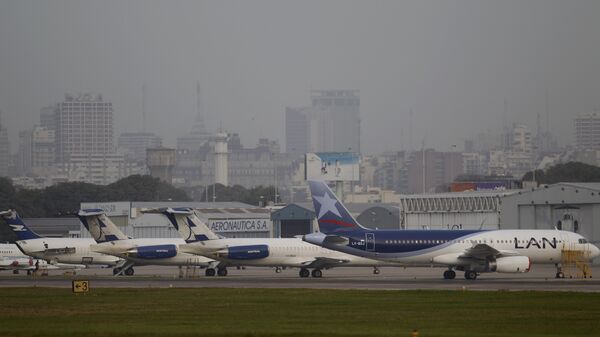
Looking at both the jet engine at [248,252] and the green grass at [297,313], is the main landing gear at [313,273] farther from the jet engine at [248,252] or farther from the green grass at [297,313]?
the green grass at [297,313]

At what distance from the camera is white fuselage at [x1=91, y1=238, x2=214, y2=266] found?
102938 mm

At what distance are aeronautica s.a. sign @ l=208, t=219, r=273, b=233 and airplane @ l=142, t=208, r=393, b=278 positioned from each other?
156 feet

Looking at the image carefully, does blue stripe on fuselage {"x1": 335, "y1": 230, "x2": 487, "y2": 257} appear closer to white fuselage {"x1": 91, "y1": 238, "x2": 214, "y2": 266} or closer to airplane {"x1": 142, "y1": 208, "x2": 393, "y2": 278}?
airplane {"x1": 142, "y1": 208, "x2": 393, "y2": 278}

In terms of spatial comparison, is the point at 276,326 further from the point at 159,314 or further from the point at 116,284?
the point at 116,284

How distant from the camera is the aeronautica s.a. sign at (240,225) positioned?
14925cm

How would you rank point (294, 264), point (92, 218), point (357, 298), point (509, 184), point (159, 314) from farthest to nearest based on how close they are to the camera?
point (509, 184)
point (92, 218)
point (294, 264)
point (357, 298)
point (159, 314)

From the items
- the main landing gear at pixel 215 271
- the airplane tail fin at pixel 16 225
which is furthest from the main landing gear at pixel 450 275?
the airplane tail fin at pixel 16 225

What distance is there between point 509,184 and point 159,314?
109254mm

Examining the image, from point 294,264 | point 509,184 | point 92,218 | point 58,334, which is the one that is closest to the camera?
point 58,334

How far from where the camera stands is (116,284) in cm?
8106

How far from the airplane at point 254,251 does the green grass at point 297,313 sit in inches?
1039

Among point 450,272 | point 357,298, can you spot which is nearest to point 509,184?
point 450,272

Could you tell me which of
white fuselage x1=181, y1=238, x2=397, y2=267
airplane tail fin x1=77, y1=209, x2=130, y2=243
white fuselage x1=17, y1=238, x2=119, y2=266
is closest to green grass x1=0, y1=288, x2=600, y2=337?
white fuselage x1=181, y1=238, x2=397, y2=267

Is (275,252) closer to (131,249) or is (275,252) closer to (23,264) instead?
(131,249)
